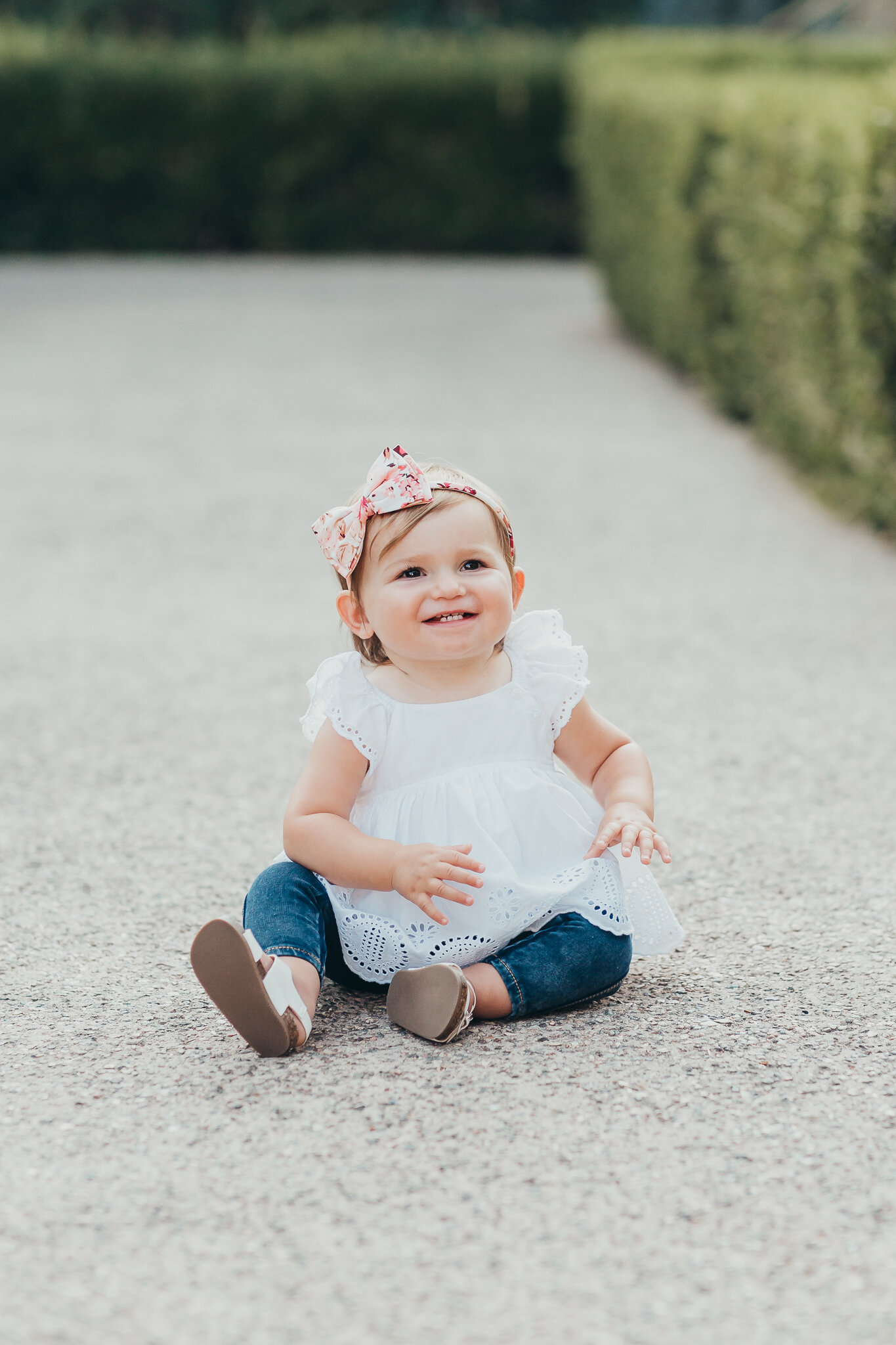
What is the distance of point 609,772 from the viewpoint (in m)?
2.62

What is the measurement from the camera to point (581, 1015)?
2.51 metres

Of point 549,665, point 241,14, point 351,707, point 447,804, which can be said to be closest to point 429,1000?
point 447,804

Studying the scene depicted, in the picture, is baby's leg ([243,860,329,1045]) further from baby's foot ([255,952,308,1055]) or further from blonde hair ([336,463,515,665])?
blonde hair ([336,463,515,665])

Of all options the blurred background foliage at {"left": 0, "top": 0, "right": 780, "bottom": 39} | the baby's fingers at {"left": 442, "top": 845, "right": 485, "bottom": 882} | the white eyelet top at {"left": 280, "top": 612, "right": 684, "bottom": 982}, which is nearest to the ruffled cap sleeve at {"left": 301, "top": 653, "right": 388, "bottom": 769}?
the white eyelet top at {"left": 280, "top": 612, "right": 684, "bottom": 982}

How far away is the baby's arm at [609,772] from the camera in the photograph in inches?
96.6

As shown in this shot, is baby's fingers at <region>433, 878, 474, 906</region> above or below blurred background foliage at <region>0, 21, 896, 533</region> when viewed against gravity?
above

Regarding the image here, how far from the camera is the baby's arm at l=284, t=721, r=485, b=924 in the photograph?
233cm

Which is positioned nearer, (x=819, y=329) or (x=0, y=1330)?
(x=0, y=1330)

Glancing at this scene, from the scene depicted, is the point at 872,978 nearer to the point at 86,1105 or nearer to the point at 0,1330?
the point at 86,1105

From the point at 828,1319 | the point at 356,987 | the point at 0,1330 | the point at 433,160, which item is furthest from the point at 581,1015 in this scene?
Result: the point at 433,160

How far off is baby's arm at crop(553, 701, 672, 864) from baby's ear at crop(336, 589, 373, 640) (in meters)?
0.38

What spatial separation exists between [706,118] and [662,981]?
7.16m

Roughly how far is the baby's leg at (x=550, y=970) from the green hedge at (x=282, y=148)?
15.8 metres

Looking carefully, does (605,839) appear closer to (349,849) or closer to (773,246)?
(349,849)
